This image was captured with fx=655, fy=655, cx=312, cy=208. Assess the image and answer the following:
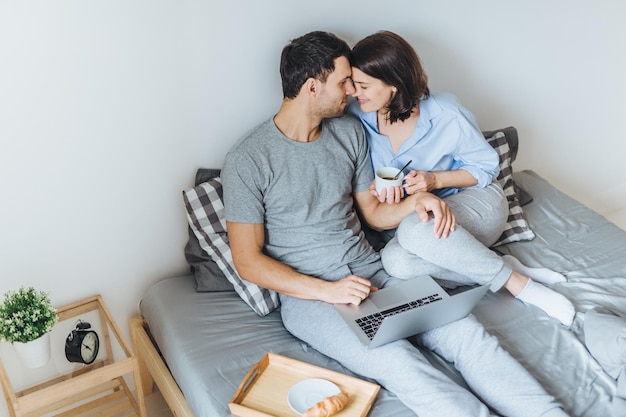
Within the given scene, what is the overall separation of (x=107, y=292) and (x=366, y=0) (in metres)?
1.31

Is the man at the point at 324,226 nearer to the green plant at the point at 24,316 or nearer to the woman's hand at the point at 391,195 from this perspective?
the woman's hand at the point at 391,195

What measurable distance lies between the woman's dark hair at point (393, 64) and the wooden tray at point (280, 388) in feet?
2.86

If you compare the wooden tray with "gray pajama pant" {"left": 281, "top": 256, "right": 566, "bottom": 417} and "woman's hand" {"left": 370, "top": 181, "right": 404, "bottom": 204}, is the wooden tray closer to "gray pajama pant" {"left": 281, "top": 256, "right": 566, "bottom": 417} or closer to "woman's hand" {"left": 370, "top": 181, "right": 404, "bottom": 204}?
"gray pajama pant" {"left": 281, "top": 256, "right": 566, "bottom": 417}

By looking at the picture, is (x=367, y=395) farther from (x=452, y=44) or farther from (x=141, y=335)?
(x=452, y=44)

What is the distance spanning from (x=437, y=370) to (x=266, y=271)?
57 centimetres

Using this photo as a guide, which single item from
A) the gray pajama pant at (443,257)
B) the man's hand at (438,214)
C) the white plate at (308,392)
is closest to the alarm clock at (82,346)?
the white plate at (308,392)

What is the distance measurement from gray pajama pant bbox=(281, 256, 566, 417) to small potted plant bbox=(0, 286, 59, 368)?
677 mm

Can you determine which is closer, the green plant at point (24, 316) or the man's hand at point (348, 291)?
the green plant at point (24, 316)

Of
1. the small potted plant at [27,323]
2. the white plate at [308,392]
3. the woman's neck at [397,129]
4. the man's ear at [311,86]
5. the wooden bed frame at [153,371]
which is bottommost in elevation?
the wooden bed frame at [153,371]

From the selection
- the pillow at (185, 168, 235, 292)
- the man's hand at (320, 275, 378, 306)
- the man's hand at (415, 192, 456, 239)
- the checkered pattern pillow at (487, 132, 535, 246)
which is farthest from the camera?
→ the checkered pattern pillow at (487, 132, 535, 246)

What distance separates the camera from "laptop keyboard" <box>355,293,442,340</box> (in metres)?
1.78

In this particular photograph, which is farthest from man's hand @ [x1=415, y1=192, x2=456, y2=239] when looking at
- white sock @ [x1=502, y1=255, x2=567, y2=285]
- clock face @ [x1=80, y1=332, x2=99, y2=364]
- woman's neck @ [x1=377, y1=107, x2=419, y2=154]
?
clock face @ [x1=80, y1=332, x2=99, y2=364]

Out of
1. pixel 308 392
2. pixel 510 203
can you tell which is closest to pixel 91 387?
pixel 308 392

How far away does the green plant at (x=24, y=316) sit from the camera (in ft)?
5.56
